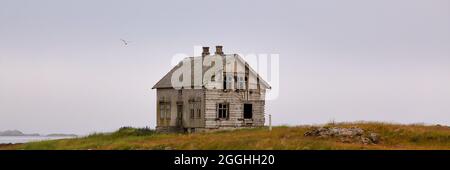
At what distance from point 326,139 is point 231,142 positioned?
207 inches

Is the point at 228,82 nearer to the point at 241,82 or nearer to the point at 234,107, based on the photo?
the point at 241,82

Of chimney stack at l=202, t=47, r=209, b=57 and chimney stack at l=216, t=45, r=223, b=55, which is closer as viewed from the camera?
chimney stack at l=216, t=45, r=223, b=55

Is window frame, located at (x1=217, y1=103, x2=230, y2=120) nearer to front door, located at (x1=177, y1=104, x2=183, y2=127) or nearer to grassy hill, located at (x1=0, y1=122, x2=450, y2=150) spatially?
grassy hill, located at (x1=0, y1=122, x2=450, y2=150)

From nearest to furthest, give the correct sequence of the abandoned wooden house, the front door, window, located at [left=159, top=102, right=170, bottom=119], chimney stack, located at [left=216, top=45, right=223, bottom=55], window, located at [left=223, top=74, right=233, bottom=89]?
the abandoned wooden house < window, located at [left=223, top=74, right=233, bottom=89] < the front door < chimney stack, located at [left=216, top=45, right=223, bottom=55] < window, located at [left=159, top=102, right=170, bottom=119]

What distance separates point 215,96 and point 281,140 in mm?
15290

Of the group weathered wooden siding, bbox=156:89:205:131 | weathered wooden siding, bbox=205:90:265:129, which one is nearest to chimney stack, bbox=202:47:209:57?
weathered wooden siding, bbox=156:89:205:131

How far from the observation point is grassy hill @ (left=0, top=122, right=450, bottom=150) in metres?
46.6

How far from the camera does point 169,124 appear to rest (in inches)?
2601

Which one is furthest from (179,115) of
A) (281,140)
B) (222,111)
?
(281,140)
